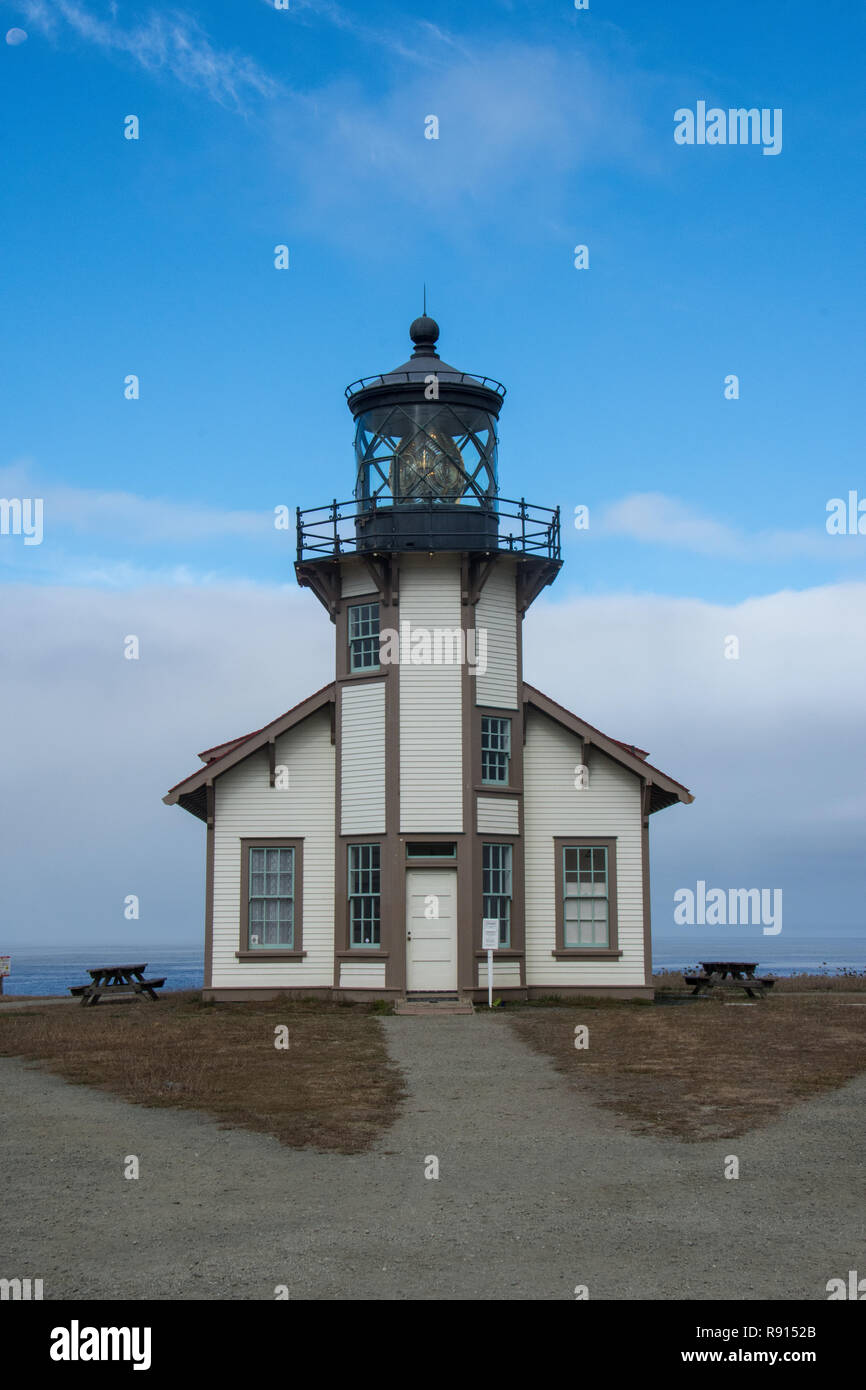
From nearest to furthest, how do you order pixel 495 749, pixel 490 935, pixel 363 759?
1. pixel 490 935
2. pixel 363 759
3. pixel 495 749

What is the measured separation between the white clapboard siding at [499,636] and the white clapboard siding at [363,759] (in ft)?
5.95

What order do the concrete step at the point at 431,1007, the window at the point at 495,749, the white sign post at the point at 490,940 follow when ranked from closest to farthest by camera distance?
the concrete step at the point at 431,1007 → the white sign post at the point at 490,940 → the window at the point at 495,749

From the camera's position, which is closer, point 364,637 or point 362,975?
point 362,975

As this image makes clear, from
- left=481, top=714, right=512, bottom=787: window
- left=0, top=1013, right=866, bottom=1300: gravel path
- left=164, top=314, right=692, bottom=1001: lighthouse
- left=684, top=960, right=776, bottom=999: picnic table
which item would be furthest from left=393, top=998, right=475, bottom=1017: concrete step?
left=0, top=1013, right=866, bottom=1300: gravel path

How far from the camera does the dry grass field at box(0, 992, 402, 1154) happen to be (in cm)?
1242

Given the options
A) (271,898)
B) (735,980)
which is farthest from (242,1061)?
(735,980)

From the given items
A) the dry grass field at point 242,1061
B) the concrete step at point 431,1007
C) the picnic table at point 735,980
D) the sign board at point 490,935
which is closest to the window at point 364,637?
the sign board at point 490,935

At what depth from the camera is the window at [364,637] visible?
976 inches

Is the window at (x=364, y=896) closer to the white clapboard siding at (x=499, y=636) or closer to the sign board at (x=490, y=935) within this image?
the sign board at (x=490, y=935)

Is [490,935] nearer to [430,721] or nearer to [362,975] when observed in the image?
[362,975]

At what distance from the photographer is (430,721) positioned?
24047mm

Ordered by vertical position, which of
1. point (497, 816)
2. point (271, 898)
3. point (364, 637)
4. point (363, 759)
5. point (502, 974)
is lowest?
point (502, 974)

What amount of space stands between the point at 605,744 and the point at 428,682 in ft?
11.5
